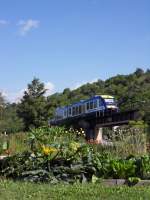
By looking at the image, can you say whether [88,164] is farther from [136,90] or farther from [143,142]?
[136,90]

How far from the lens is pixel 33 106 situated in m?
84.5

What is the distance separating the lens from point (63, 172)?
11.5 metres

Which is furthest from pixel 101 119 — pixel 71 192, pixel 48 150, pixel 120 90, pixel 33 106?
pixel 71 192

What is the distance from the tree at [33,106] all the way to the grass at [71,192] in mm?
70985

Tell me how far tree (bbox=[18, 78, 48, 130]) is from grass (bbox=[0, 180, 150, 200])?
→ 71.0m

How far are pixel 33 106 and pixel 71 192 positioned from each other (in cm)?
7532

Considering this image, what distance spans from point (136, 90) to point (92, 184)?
101408mm

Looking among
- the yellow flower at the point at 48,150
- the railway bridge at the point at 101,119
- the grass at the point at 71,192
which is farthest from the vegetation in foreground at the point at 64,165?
the railway bridge at the point at 101,119

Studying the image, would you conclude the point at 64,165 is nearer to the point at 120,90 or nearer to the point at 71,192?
the point at 71,192

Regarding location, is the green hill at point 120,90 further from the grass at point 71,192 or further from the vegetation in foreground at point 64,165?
the grass at point 71,192

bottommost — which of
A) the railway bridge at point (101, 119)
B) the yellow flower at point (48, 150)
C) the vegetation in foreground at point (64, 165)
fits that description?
the vegetation in foreground at point (64, 165)

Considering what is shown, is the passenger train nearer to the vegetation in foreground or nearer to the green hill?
the green hill

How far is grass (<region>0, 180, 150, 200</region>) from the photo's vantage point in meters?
8.95

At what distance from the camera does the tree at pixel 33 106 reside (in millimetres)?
83412
